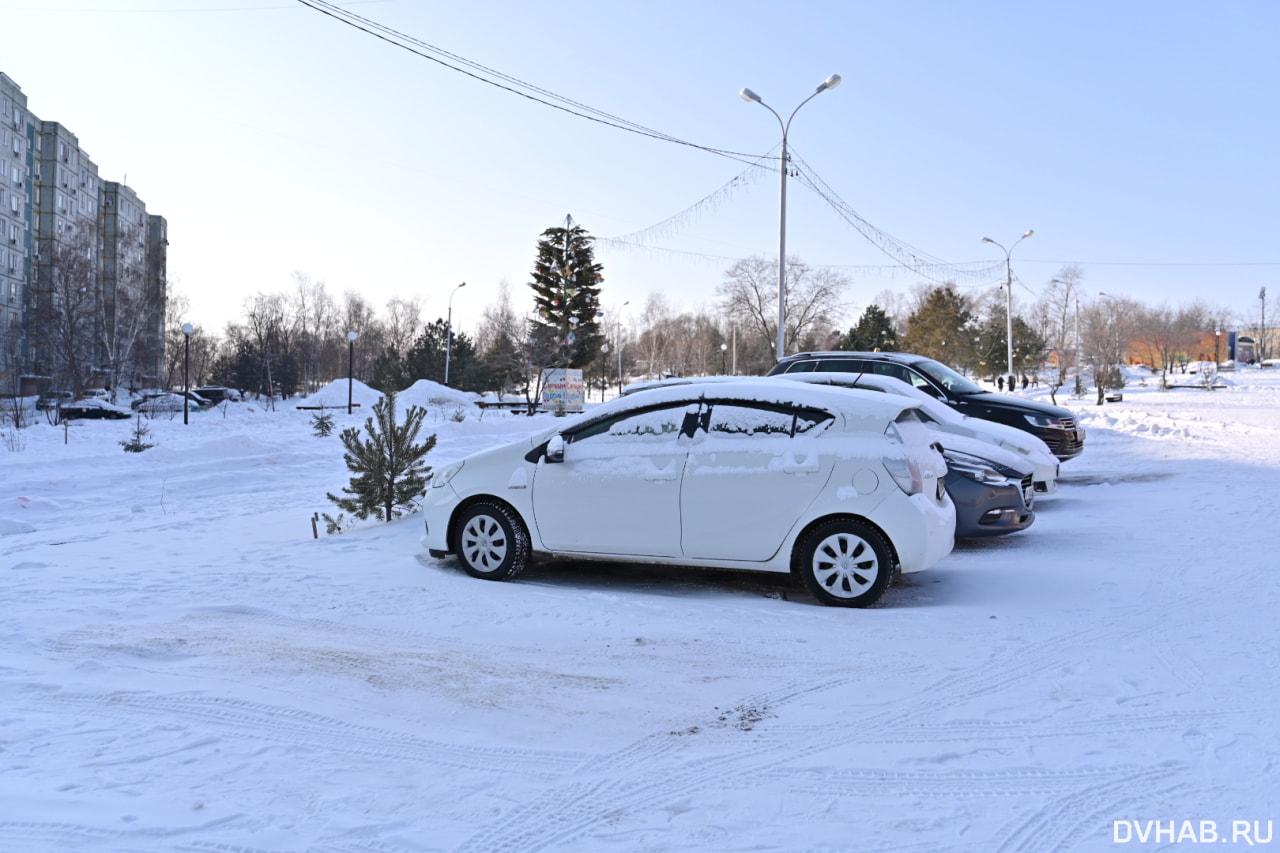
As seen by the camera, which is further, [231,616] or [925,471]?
[925,471]

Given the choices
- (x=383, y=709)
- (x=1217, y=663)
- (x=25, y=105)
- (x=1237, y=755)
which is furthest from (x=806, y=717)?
(x=25, y=105)

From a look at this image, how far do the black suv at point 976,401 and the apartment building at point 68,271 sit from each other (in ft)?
116

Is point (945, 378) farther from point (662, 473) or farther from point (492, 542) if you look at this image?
point (492, 542)

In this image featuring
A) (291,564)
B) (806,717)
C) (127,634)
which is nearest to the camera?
(806,717)

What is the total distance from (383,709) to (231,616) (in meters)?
2.20

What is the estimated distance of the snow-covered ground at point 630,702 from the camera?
10.0 ft

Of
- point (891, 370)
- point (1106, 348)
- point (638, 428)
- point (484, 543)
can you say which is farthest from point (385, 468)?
point (1106, 348)

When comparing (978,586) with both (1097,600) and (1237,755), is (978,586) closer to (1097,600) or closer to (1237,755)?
(1097,600)

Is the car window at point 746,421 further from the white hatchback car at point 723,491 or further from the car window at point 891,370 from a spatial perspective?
the car window at point 891,370

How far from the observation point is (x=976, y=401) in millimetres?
12469

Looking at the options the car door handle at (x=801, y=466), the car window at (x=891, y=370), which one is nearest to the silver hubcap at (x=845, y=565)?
the car door handle at (x=801, y=466)

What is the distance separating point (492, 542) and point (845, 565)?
273 cm

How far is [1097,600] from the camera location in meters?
6.16

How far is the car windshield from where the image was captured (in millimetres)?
12797
